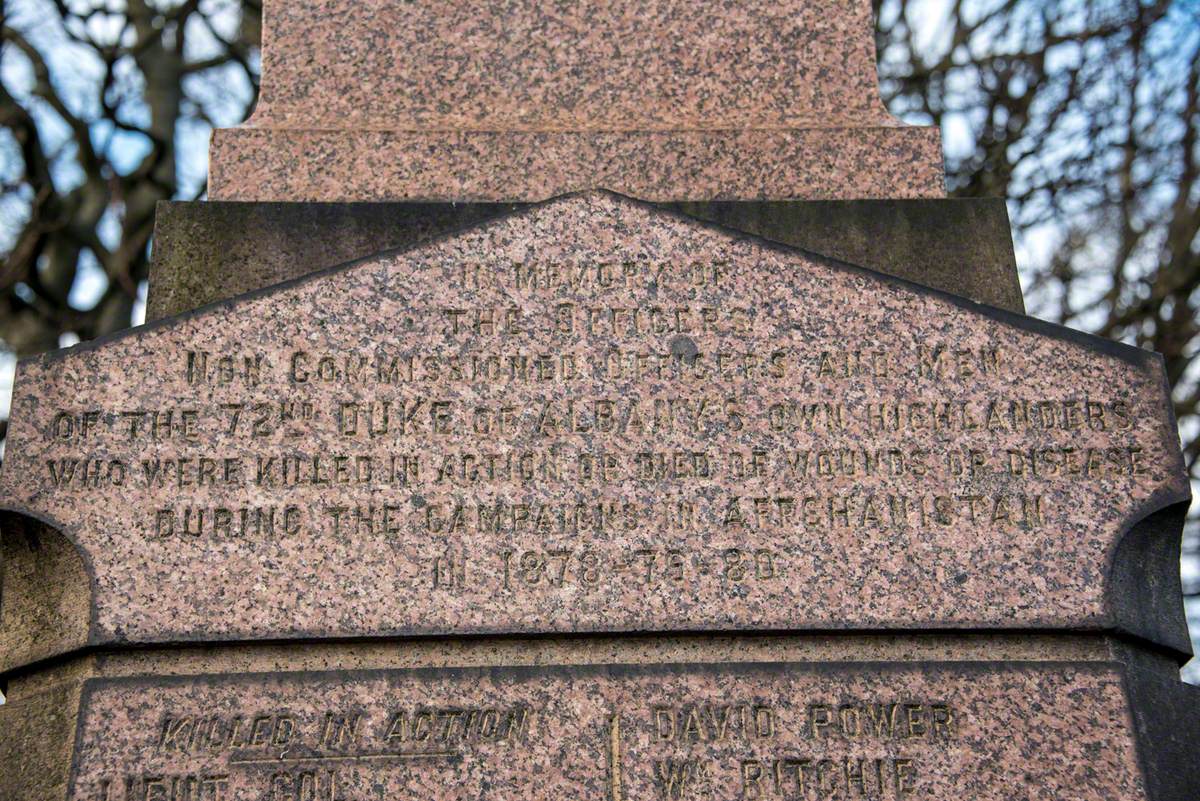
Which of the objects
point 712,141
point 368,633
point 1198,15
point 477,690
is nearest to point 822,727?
point 477,690

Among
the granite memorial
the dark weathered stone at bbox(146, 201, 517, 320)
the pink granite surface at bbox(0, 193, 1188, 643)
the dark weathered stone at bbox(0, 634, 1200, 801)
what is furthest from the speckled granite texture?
the dark weathered stone at bbox(0, 634, 1200, 801)

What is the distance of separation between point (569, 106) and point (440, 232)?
73 cm

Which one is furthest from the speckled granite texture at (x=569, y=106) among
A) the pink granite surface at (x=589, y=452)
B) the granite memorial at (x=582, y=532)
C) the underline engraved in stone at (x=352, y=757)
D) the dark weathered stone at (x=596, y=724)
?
the underline engraved in stone at (x=352, y=757)

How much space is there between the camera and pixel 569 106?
465cm

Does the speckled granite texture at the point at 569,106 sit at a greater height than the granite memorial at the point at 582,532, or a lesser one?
greater

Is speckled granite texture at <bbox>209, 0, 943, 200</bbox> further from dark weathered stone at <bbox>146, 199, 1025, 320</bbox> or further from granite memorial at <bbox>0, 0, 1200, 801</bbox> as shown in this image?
granite memorial at <bbox>0, 0, 1200, 801</bbox>

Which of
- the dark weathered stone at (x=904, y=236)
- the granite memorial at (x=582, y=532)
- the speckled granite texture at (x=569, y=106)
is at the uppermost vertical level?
the speckled granite texture at (x=569, y=106)

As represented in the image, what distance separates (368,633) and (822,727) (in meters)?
1.13

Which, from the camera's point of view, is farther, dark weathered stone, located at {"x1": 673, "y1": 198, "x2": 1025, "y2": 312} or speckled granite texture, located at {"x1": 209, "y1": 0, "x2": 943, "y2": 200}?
speckled granite texture, located at {"x1": 209, "y1": 0, "x2": 943, "y2": 200}

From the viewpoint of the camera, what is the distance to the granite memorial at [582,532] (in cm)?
Result: 349

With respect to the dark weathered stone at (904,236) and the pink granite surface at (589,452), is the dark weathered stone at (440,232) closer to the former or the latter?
the dark weathered stone at (904,236)

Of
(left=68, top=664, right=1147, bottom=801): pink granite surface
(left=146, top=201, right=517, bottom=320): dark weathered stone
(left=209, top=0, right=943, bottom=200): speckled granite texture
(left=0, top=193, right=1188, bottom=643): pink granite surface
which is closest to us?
(left=68, top=664, right=1147, bottom=801): pink granite surface

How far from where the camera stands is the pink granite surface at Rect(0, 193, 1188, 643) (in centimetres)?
361

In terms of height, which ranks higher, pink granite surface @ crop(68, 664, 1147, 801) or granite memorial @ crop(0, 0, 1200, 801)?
granite memorial @ crop(0, 0, 1200, 801)
